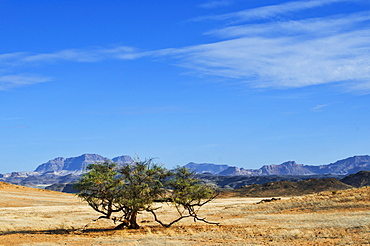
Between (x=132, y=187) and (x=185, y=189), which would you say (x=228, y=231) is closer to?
(x=185, y=189)

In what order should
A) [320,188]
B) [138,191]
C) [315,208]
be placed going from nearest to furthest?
[138,191] < [315,208] < [320,188]

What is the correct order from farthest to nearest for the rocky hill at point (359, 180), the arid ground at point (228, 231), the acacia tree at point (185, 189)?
the rocky hill at point (359, 180), the acacia tree at point (185, 189), the arid ground at point (228, 231)

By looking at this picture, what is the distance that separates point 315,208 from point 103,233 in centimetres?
2507

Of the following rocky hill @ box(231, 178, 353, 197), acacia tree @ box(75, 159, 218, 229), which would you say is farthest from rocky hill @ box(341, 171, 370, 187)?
acacia tree @ box(75, 159, 218, 229)

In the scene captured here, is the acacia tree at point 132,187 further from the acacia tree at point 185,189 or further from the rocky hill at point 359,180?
the rocky hill at point 359,180

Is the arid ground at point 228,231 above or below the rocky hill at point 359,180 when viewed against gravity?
below

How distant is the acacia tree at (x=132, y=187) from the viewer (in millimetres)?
34688

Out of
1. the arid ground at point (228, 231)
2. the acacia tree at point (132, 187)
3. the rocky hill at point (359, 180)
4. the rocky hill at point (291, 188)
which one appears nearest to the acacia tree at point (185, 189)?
the acacia tree at point (132, 187)

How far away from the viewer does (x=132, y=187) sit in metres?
34.9

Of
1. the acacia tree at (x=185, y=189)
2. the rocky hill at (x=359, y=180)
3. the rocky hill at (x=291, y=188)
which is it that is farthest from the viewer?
the rocky hill at (x=359, y=180)

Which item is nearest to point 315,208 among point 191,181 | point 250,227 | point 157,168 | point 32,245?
point 250,227

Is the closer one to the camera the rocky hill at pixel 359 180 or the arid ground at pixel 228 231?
the arid ground at pixel 228 231

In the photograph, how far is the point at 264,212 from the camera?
51.8 metres

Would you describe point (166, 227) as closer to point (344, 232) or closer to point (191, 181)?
point (191, 181)
